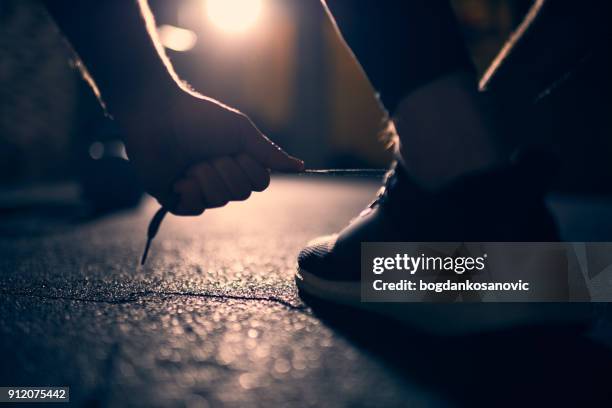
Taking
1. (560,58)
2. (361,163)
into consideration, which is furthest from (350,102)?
(560,58)

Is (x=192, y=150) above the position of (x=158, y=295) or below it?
above

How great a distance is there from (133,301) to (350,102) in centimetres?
521

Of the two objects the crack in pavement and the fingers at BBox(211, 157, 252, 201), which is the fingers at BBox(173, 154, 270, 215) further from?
the crack in pavement

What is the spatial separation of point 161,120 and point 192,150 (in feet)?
0.16

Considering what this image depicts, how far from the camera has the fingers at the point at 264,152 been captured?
631mm

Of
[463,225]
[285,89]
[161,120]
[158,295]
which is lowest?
[158,295]

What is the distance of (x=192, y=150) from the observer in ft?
1.99

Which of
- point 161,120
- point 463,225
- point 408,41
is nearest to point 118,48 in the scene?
point 161,120

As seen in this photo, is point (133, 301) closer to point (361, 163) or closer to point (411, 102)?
point (411, 102)

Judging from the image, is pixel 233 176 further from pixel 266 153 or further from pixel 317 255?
pixel 317 255

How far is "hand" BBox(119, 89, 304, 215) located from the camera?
1.98ft

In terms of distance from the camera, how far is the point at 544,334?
58 cm

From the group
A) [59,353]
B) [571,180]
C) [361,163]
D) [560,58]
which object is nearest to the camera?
[59,353]

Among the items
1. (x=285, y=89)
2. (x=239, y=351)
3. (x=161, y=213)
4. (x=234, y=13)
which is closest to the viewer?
(x=239, y=351)
